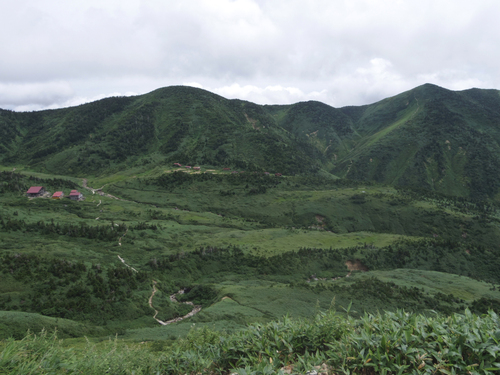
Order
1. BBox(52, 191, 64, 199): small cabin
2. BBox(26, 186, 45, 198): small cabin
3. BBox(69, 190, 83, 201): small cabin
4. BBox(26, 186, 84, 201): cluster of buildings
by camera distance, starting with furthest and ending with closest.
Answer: BBox(69, 190, 83, 201): small cabin < BBox(52, 191, 64, 199): small cabin < BBox(26, 186, 84, 201): cluster of buildings < BBox(26, 186, 45, 198): small cabin

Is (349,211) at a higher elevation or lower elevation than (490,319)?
lower

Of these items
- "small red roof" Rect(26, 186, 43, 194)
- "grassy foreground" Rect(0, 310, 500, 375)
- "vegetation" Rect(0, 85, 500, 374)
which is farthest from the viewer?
"small red roof" Rect(26, 186, 43, 194)

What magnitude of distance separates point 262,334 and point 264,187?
119751 mm

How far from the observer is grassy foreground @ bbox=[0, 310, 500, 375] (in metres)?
5.42

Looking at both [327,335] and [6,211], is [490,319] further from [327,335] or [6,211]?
[6,211]

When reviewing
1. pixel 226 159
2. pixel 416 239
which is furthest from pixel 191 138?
pixel 416 239

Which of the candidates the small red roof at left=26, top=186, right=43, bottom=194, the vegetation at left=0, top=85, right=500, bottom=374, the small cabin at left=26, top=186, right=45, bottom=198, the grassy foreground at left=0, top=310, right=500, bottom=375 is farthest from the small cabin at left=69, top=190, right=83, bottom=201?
the grassy foreground at left=0, top=310, right=500, bottom=375

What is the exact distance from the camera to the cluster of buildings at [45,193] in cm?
8762

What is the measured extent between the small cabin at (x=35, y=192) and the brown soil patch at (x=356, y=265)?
98.9m

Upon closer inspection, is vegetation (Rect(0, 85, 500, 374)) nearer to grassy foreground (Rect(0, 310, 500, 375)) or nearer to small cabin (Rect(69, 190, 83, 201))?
grassy foreground (Rect(0, 310, 500, 375))

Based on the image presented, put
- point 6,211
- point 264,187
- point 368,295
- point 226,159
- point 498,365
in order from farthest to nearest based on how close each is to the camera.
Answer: point 226,159, point 264,187, point 6,211, point 368,295, point 498,365

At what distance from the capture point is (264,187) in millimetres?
127125

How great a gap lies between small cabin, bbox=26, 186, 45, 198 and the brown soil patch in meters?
98.9

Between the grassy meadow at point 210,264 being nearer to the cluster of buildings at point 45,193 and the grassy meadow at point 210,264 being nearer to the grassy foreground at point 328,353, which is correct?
the grassy foreground at point 328,353
